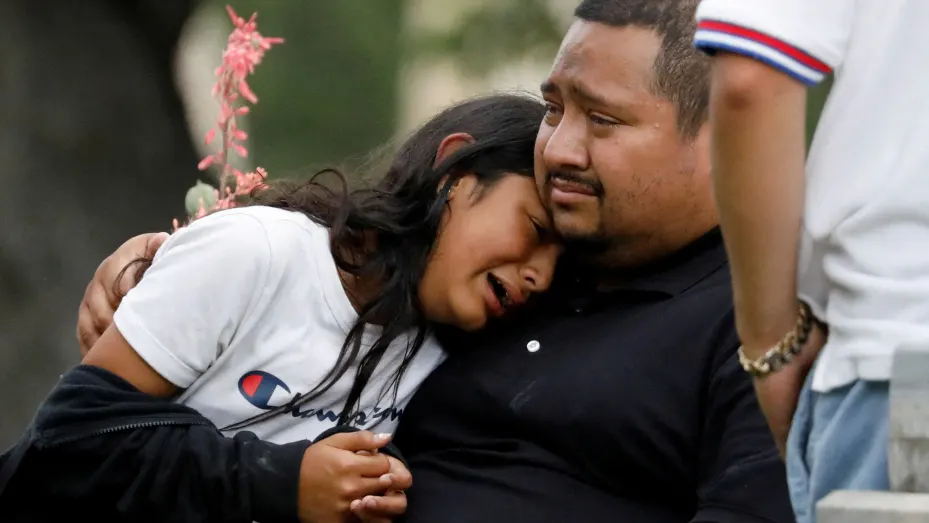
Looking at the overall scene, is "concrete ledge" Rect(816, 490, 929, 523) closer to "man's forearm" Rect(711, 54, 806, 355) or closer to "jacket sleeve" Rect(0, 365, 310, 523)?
"man's forearm" Rect(711, 54, 806, 355)

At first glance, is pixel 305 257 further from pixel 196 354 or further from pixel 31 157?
pixel 31 157

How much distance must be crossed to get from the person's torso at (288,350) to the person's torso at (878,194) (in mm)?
1083

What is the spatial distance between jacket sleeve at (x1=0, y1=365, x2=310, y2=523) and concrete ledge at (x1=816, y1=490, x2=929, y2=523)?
43.0 inches

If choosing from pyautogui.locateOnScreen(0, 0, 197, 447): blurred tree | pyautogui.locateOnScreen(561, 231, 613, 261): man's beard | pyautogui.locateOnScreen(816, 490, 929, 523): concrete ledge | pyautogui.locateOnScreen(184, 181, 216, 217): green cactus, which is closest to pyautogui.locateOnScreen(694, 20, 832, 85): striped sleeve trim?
pyautogui.locateOnScreen(816, 490, 929, 523): concrete ledge

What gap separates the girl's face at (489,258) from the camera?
2520mm

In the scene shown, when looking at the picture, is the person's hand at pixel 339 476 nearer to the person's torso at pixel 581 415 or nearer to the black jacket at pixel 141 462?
the black jacket at pixel 141 462

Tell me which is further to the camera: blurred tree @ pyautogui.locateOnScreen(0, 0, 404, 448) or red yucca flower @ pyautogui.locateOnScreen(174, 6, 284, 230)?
blurred tree @ pyautogui.locateOnScreen(0, 0, 404, 448)

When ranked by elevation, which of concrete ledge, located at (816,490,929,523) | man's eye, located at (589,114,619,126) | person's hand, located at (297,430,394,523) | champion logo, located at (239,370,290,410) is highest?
Result: man's eye, located at (589,114,619,126)

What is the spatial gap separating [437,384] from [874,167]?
1223 mm

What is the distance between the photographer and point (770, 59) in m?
1.50

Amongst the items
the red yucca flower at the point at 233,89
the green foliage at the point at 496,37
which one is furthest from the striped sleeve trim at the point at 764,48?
the green foliage at the point at 496,37

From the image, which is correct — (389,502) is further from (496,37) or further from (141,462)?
(496,37)

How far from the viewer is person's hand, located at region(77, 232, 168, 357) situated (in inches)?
106

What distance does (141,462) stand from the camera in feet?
7.59
